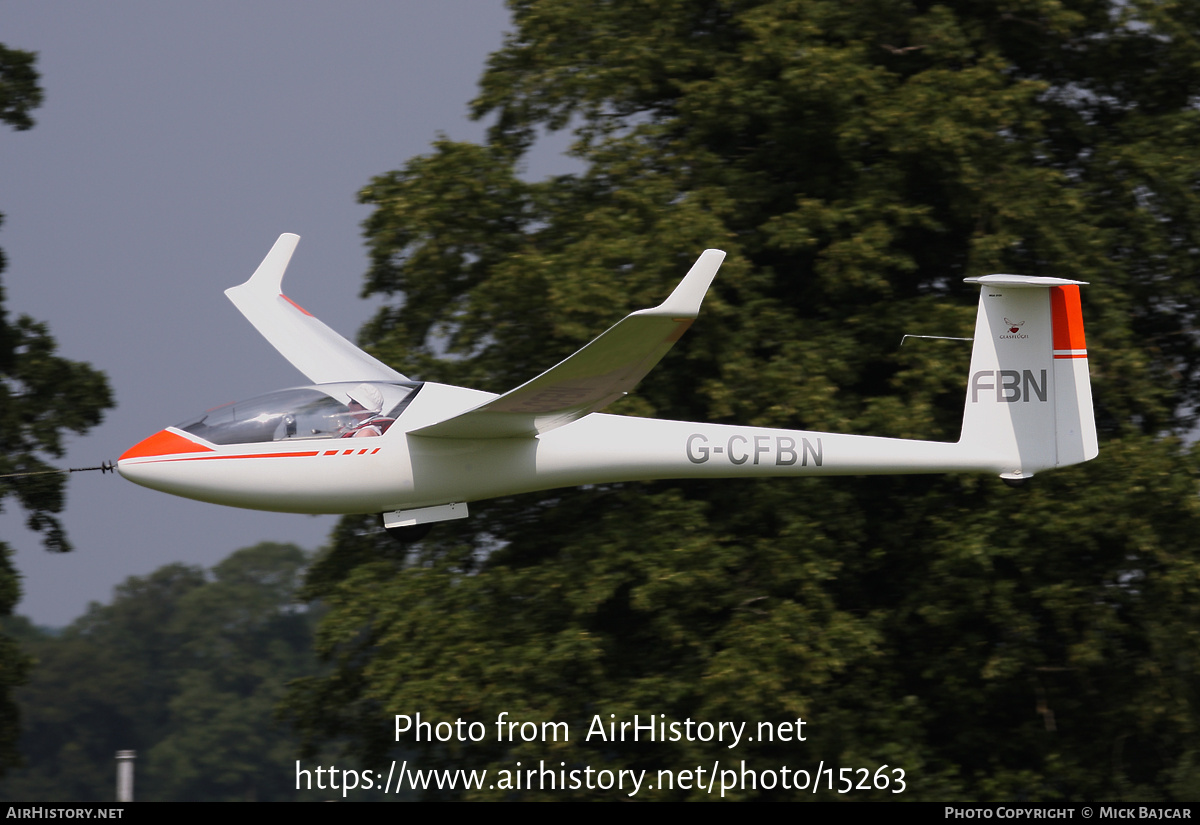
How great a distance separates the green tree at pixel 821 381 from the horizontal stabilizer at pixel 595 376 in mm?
3703

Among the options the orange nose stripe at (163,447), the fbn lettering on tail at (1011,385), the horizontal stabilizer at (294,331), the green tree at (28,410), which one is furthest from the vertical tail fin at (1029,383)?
the green tree at (28,410)

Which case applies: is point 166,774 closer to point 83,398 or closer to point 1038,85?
point 83,398

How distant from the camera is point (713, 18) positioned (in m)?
16.5

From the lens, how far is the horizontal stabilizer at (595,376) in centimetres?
798

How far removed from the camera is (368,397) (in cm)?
988

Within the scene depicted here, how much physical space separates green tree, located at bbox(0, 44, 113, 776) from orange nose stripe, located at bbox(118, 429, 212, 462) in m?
5.37

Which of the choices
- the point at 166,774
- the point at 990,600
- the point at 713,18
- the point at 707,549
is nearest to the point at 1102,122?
the point at 713,18

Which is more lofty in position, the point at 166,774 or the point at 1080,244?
the point at 1080,244

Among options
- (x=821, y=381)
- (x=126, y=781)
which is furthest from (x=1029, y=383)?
(x=126, y=781)

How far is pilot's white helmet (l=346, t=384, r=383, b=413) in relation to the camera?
982 centimetres

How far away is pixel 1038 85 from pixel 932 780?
323 inches

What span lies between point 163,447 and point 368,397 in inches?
64.0

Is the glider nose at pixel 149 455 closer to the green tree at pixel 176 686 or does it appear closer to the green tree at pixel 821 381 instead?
the green tree at pixel 821 381

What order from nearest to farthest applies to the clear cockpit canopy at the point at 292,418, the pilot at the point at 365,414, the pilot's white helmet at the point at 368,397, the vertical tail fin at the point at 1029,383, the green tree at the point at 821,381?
the clear cockpit canopy at the point at 292,418 → the pilot at the point at 365,414 → the pilot's white helmet at the point at 368,397 → the vertical tail fin at the point at 1029,383 → the green tree at the point at 821,381
